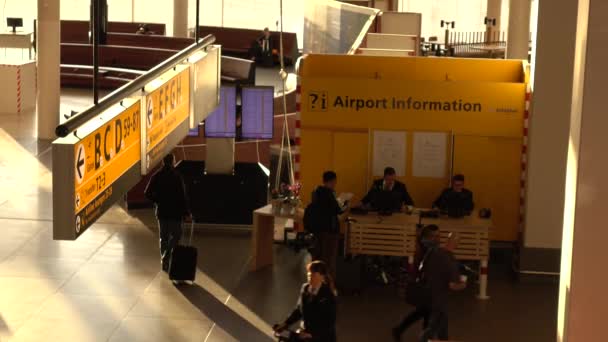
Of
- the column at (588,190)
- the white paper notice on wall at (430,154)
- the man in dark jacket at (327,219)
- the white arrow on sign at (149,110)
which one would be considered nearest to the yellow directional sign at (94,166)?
the white arrow on sign at (149,110)

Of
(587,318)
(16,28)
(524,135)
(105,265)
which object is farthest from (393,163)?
(16,28)

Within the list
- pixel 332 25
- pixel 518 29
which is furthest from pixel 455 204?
pixel 332 25

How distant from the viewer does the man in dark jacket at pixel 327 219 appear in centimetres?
1348

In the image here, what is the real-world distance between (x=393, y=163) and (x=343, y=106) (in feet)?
3.24

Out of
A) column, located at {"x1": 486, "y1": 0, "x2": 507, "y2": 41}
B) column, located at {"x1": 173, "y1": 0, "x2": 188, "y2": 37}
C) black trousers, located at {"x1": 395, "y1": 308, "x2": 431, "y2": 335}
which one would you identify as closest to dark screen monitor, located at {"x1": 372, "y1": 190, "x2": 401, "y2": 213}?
black trousers, located at {"x1": 395, "y1": 308, "x2": 431, "y2": 335}

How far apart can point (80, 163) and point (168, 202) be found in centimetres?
738

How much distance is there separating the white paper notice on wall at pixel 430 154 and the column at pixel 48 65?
9.92 metres

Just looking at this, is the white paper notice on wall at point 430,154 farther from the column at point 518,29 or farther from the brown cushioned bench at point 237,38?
the brown cushioned bench at point 237,38

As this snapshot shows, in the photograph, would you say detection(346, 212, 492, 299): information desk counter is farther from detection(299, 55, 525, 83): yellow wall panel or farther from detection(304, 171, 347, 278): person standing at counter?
detection(299, 55, 525, 83): yellow wall panel

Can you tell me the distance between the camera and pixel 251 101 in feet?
55.0

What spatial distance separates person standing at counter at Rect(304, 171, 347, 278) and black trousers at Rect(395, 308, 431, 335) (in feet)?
5.94

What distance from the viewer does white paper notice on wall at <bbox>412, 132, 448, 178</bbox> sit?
587 inches

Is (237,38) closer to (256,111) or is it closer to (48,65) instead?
(48,65)

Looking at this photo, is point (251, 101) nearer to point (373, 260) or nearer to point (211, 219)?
point (211, 219)
